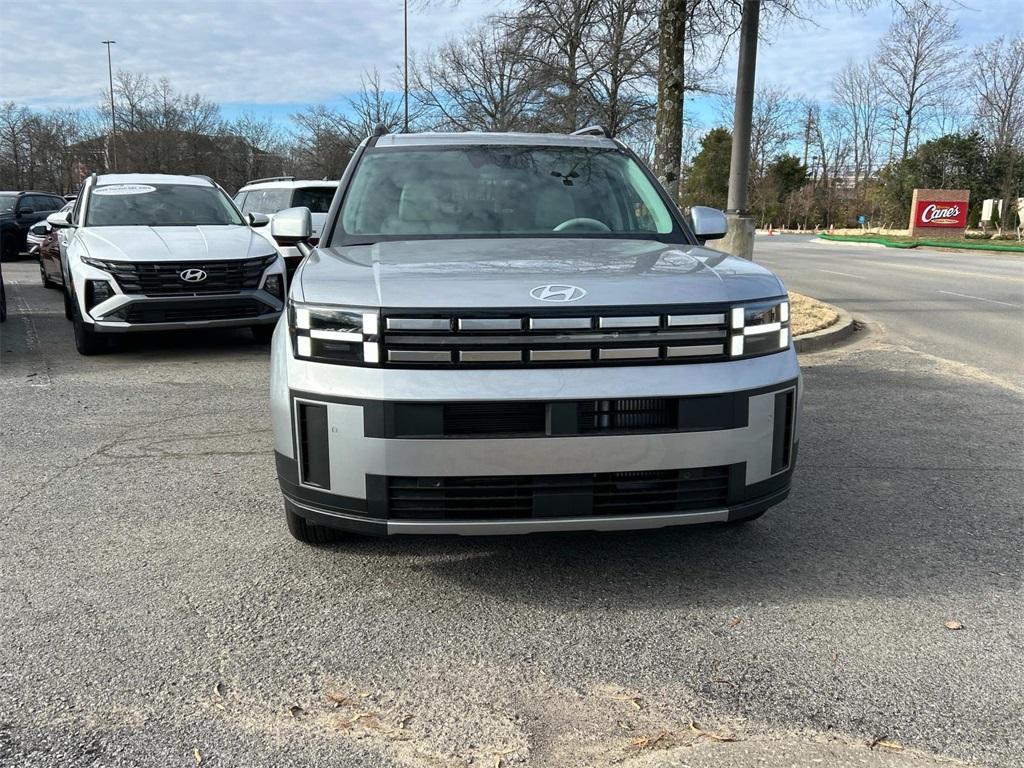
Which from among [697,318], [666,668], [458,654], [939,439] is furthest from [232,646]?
[939,439]

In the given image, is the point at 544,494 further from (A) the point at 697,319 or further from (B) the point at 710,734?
(B) the point at 710,734

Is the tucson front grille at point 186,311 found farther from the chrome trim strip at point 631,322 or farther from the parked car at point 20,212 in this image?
the parked car at point 20,212

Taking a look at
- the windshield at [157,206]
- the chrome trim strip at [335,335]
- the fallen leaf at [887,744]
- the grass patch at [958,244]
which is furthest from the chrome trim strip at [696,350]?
the grass patch at [958,244]

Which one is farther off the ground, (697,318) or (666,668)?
(697,318)

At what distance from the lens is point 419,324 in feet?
9.55

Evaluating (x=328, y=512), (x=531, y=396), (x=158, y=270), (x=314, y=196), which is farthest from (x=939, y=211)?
(x=328, y=512)

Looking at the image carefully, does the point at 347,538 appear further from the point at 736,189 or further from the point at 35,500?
the point at 736,189

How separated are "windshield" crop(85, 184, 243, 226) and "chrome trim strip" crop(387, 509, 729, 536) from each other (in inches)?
293

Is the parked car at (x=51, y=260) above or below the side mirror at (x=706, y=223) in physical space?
below

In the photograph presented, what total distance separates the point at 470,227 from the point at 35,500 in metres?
2.61

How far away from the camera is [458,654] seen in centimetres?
290

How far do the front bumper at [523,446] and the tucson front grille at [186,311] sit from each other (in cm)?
545

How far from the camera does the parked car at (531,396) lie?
9.58ft

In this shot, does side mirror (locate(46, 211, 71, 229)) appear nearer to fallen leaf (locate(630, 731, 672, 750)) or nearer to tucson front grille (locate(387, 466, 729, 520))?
tucson front grille (locate(387, 466, 729, 520))
